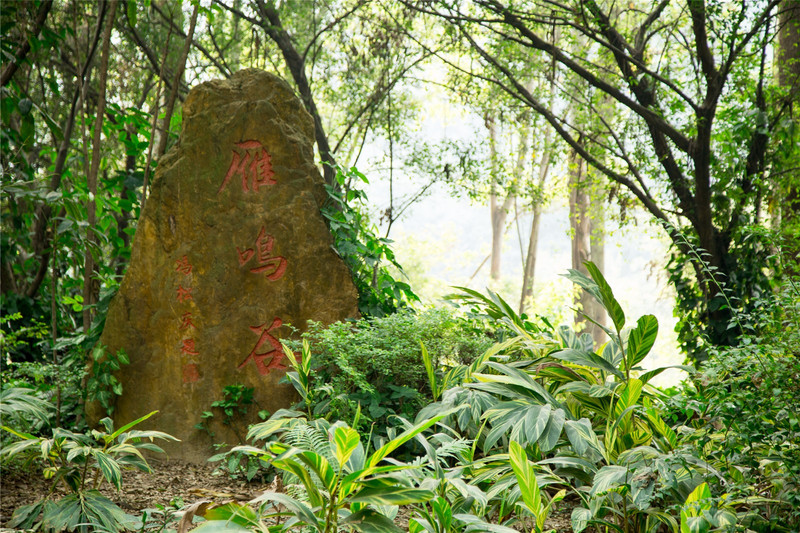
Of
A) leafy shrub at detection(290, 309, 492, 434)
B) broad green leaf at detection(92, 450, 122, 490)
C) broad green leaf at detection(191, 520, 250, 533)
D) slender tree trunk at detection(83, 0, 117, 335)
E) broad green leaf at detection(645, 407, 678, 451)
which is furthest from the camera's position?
slender tree trunk at detection(83, 0, 117, 335)

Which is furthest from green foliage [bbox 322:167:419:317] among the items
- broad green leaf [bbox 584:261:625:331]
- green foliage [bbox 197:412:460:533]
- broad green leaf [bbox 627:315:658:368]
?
green foliage [bbox 197:412:460:533]

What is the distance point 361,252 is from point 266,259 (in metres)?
0.56

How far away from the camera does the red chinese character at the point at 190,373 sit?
3551 millimetres

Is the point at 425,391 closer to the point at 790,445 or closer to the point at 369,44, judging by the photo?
the point at 790,445

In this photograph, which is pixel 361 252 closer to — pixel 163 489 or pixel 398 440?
pixel 163 489

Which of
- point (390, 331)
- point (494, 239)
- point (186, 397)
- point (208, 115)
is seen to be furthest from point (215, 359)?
point (494, 239)

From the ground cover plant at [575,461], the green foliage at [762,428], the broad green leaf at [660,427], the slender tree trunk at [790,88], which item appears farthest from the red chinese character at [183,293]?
the slender tree trunk at [790,88]

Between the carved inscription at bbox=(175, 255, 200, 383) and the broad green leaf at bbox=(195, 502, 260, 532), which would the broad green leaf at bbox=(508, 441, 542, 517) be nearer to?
the broad green leaf at bbox=(195, 502, 260, 532)

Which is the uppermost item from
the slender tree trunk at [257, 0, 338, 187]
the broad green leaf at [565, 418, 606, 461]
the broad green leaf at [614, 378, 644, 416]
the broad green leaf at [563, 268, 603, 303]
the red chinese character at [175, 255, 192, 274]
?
the slender tree trunk at [257, 0, 338, 187]

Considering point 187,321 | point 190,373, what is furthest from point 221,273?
point 190,373

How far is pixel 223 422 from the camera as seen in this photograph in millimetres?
3498

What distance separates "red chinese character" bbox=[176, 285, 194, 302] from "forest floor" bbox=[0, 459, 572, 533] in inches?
35.5

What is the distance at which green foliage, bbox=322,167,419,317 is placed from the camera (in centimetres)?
376

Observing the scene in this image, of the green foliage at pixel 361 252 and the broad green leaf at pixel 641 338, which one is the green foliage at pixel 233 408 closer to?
the green foliage at pixel 361 252
